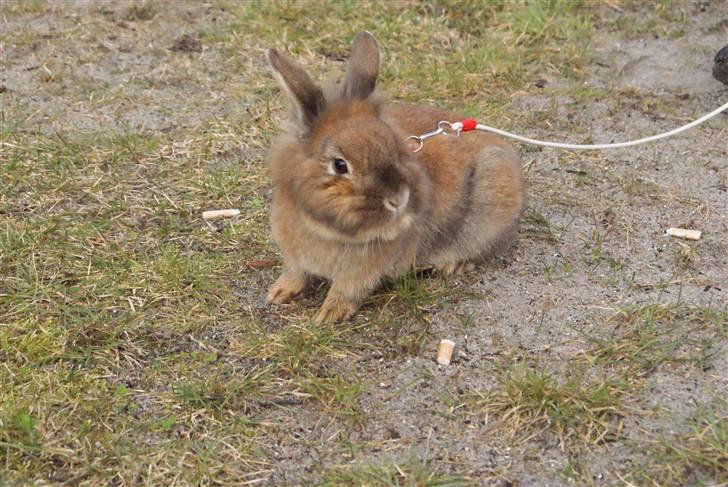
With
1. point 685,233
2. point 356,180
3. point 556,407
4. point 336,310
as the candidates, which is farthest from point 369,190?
point 685,233

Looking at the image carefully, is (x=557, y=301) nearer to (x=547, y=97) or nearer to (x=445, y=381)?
(x=445, y=381)

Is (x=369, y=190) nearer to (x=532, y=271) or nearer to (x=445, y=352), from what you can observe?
(x=445, y=352)

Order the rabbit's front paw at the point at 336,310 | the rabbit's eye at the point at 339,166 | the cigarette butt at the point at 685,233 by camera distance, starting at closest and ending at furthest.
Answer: the rabbit's eye at the point at 339,166 → the rabbit's front paw at the point at 336,310 → the cigarette butt at the point at 685,233

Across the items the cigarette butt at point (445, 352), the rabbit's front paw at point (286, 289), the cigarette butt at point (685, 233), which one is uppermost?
the cigarette butt at point (685, 233)

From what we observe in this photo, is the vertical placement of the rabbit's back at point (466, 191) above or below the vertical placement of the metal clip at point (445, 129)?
below

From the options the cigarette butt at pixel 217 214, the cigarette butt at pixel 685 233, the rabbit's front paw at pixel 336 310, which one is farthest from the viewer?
the cigarette butt at pixel 217 214

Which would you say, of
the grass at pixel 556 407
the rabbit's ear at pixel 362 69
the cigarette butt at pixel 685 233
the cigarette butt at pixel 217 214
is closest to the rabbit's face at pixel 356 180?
the rabbit's ear at pixel 362 69

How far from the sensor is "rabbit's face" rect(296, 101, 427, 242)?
126 inches

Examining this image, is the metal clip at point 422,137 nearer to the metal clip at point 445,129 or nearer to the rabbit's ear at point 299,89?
the metal clip at point 445,129

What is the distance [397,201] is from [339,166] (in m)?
0.25

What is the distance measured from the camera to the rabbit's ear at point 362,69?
3.54 metres

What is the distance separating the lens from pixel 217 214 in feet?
14.8

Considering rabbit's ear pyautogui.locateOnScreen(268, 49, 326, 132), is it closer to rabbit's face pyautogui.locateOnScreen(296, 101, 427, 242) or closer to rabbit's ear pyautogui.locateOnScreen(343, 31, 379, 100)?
rabbit's face pyautogui.locateOnScreen(296, 101, 427, 242)

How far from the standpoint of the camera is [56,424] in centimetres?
312
